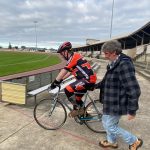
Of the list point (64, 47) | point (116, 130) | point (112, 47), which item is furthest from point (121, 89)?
point (64, 47)

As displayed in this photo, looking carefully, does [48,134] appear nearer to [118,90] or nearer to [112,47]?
[118,90]

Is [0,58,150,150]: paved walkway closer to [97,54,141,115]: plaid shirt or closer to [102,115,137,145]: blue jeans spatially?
[102,115,137,145]: blue jeans

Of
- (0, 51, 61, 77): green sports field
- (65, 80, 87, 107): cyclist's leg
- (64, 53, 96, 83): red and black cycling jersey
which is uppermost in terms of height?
(64, 53, 96, 83): red and black cycling jersey

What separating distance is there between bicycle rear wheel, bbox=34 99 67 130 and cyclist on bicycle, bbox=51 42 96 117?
31 cm

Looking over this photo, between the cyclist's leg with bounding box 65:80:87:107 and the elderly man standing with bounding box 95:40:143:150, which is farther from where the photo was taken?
the cyclist's leg with bounding box 65:80:87:107

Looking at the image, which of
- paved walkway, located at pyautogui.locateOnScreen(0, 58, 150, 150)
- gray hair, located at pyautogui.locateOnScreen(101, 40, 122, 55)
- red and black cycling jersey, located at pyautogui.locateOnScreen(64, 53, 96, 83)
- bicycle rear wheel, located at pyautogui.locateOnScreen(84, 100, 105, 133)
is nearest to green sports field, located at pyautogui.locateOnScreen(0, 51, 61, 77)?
paved walkway, located at pyautogui.locateOnScreen(0, 58, 150, 150)

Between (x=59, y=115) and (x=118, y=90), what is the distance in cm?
206

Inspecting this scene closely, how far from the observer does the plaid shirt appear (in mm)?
4230

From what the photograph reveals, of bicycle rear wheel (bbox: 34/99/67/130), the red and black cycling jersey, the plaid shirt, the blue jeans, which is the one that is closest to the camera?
the plaid shirt

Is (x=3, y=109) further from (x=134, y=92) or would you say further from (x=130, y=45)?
(x=130, y=45)

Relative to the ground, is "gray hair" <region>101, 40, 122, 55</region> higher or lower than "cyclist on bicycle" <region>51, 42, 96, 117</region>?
higher

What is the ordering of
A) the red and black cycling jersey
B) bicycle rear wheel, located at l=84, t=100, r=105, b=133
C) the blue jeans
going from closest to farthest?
the blue jeans, the red and black cycling jersey, bicycle rear wheel, located at l=84, t=100, r=105, b=133

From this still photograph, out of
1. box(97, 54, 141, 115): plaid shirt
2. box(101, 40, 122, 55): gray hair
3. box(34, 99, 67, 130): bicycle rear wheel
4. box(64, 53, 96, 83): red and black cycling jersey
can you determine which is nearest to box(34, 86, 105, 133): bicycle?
box(34, 99, 67, 130): bicycle rear wheel

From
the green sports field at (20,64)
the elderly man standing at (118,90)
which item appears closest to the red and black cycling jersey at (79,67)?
the elderly man standing at (118,90)
